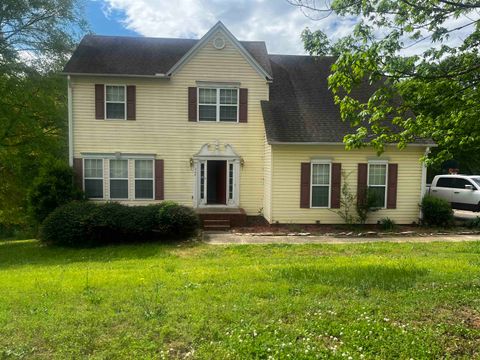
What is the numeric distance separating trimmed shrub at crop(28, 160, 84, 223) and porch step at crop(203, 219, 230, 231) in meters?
5.07

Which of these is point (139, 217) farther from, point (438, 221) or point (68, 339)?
point (438, 221)

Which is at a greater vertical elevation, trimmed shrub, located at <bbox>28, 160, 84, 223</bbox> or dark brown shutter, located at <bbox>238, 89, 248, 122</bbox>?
dark brown shutter, located at <bbox>238, 89, 248, 122</bbox>

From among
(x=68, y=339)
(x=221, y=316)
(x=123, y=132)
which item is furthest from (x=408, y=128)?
(x=123, y=132)

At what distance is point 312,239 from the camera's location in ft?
36.7

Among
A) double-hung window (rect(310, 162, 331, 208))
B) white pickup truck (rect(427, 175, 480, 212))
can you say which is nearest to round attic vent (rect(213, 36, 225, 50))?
double-hung window (rect(310, 162, 331, 208))

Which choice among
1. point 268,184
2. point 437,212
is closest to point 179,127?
point 268,184

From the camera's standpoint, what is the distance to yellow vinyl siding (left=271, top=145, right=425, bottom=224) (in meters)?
13.4

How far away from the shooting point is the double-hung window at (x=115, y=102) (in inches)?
549

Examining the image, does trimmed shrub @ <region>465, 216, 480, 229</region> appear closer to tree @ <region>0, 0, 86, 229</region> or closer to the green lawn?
the green lawn

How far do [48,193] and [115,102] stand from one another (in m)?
4.36

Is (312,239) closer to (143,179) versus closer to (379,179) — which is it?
(379,179)

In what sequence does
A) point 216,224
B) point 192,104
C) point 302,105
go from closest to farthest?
1. point 216,224
2. point 192,104
3. point 302,105

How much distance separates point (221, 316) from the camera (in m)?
4.32

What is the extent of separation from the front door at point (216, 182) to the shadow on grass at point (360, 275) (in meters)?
8.36
